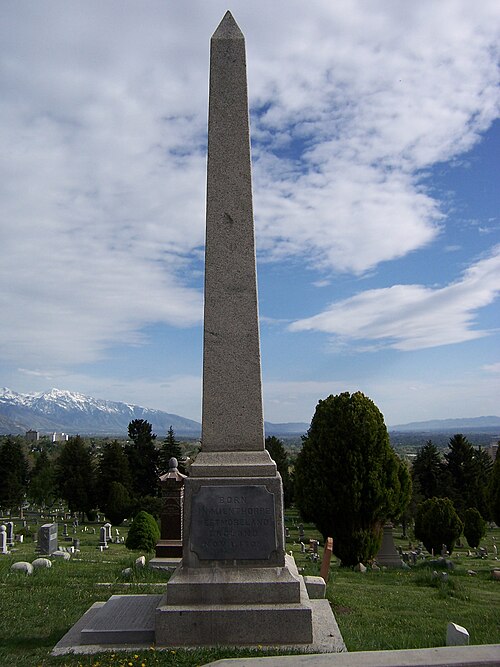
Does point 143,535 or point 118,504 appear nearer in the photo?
point 143,535

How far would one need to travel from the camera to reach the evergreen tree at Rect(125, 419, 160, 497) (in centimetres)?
5406

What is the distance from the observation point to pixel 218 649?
514 centimetres

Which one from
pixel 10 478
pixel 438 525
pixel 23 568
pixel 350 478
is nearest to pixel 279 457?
pixel 10 478

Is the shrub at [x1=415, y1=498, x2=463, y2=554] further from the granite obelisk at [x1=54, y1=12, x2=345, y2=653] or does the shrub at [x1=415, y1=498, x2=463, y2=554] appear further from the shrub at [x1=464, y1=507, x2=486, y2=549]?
the granite obelisk at [x1=54, y1=12, x2=345, y2=653]

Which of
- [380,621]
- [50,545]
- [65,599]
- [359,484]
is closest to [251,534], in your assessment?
[380,621]

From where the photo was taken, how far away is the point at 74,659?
201 inches

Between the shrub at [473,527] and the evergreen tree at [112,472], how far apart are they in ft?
92.1

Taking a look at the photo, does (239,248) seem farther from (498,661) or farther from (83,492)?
(83,492)

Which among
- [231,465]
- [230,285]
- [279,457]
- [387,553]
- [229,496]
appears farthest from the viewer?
[279,457]

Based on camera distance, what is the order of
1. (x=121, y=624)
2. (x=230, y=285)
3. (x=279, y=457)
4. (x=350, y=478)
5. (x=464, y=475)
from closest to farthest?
(x=121, y=624) < (x=230, y=285) < (x=350, y=478) < (x=464, y=475) < (x=279, y=457)

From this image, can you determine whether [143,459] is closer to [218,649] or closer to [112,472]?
[112,472]

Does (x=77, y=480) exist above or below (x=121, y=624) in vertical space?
below

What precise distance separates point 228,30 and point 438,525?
28.3m

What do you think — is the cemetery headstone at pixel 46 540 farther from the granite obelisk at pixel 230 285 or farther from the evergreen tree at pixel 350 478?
the granite obelisk at pixel 230 285
